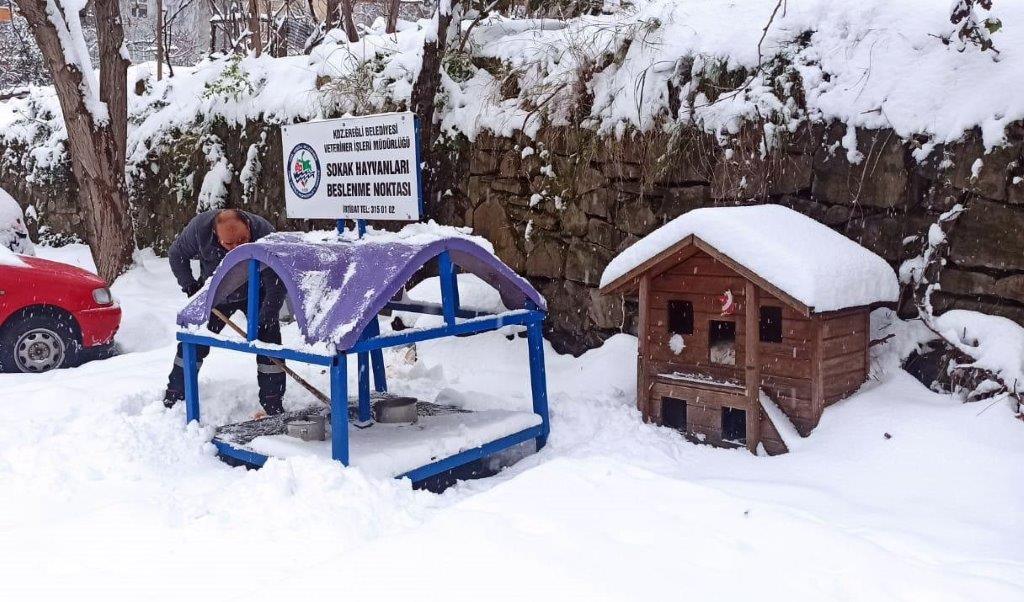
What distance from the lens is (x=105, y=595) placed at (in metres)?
3.22

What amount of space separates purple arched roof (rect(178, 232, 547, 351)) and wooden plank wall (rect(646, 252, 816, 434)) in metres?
0.77

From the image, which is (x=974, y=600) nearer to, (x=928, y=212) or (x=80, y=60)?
(x=928, y=212)

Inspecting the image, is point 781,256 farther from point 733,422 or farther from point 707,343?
point 733,422

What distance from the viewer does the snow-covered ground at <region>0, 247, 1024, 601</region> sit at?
9.56ft

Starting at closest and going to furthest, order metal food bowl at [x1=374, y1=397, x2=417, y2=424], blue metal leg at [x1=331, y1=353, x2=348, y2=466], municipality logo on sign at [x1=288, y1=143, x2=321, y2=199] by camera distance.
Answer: blue metal leg at [x1=331, y1=353, x2=348, y2=466] < metal food bowl at [x1=374, y1=397, x2=417, y2=424] < municipality logo on sign at [x1=288, y1=143, x2=321, y2=199]

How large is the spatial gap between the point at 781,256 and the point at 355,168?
2.56 meters

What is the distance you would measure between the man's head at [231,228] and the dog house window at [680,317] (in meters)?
2.85

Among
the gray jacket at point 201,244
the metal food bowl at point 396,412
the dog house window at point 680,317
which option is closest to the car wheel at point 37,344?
the gray jacket at point 201,244

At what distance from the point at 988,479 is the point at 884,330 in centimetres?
130

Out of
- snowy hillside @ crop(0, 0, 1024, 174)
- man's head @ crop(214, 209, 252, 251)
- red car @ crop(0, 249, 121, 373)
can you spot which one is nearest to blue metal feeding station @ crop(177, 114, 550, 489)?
man's head @ crop(214, 209, 252, 251)

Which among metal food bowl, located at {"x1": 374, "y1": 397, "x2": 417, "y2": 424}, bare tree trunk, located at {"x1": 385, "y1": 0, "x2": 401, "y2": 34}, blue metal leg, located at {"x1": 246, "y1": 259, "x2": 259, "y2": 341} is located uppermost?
bare tree trunk, located at {"x1": 385, "y1": 0, "x2": 401, "y2": 34}

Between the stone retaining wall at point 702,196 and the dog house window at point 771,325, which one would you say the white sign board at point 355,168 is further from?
the dog house window at point 771,325

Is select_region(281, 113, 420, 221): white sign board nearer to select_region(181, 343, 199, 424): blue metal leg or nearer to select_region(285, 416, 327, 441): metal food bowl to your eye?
select_region(181, 343, 199, 424): blue metal leg

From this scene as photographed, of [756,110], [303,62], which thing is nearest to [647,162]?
[756,110]
